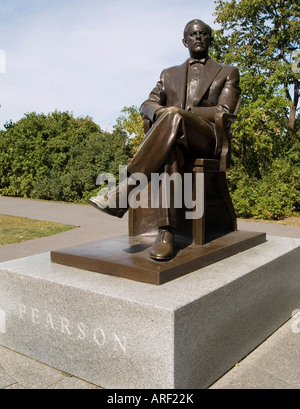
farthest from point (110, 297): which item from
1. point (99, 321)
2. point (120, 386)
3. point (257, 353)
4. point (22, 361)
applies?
point (257, 353)

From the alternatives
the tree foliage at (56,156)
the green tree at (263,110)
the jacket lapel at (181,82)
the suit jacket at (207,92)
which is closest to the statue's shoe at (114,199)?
the suit jacket at (207,92)

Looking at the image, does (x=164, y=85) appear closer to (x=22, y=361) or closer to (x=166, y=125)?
(x=166, y=125)

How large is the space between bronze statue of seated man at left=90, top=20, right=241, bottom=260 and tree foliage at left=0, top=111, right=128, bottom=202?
896cm

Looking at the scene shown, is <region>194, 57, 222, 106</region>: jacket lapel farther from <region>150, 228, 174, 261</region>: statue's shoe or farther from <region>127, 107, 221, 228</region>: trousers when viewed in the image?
<region>150, 228, 174, 261</region>: statue's shoe

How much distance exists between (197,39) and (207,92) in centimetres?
50

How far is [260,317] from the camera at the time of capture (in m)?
3.26

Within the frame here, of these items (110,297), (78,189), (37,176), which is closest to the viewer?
(110,297)

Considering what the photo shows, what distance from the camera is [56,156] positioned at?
14.0m

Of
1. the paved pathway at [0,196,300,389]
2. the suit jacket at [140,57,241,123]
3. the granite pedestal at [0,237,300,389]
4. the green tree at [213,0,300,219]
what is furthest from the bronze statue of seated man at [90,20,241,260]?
the green tree at [213,0,300,219]

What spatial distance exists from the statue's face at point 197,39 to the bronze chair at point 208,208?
0.62m

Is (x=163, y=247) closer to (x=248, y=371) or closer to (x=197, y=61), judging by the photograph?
(x=248, y=371)

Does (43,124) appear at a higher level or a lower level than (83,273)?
higher

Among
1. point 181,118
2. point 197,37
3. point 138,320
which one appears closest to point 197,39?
point 197,37

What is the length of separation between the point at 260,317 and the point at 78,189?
10.7 m
